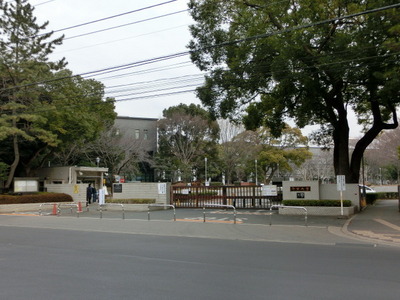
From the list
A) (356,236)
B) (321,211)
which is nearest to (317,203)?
(321,211)

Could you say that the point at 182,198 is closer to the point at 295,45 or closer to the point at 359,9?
the point at 295,45

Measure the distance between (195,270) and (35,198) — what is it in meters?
24.8

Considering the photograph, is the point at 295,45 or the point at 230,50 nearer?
the point at 295,45

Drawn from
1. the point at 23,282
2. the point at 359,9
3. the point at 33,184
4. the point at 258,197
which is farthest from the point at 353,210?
the point at 33,184

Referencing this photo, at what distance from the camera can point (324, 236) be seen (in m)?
13.5

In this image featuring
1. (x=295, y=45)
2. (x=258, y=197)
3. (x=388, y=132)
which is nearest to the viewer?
(x=295, y=45)

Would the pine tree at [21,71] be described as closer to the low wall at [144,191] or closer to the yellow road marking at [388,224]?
the low wall at [144,191]

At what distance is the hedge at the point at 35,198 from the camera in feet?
90.3

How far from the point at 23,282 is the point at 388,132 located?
4659 cm

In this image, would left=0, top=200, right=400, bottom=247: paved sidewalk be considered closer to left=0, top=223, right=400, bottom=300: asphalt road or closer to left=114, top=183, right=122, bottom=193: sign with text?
left=0, top=223, right=400, bottom=300: asphalt road

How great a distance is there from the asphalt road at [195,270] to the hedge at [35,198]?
674 inches

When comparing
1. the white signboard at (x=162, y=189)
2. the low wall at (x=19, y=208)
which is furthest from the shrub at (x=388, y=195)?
the low wall at (x=19, y=208)

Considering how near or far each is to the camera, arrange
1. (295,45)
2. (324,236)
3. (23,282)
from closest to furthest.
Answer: (23,282) → (324,236) → (295,45)

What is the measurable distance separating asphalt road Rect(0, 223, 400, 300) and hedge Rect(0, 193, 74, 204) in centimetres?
1713
